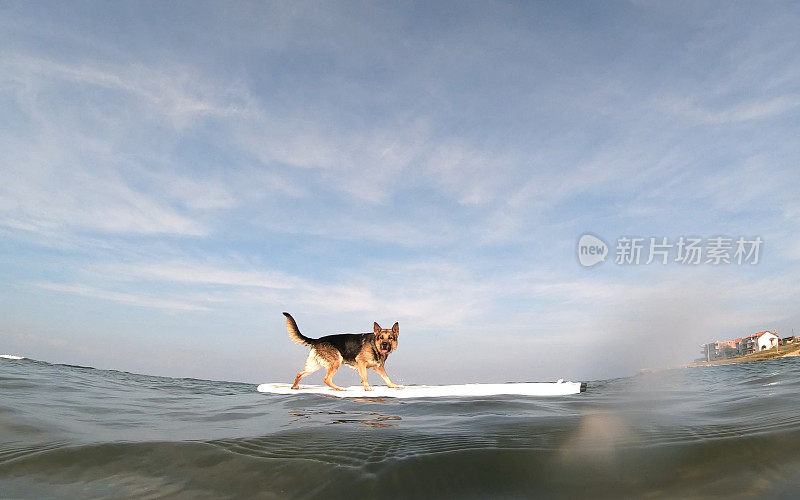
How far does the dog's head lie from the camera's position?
1289 cm

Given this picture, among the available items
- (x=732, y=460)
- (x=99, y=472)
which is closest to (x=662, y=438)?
(x=732, y=460)

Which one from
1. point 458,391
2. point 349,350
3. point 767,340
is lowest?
point 458,391

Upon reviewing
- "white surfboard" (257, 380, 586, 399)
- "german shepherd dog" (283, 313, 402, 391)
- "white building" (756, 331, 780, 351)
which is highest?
"white building" (756, 331, 780, 351)

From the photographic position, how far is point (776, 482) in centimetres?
228

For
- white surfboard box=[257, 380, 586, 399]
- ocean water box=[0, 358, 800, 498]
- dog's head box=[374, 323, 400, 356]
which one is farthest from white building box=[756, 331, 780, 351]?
ocean water box=[0, 358, 800, 498]

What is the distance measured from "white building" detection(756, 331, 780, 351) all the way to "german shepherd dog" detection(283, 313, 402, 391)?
73.3m

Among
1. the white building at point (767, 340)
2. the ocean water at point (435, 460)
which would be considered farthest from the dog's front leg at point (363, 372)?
the white building at point (767, 340)

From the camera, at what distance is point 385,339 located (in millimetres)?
12883

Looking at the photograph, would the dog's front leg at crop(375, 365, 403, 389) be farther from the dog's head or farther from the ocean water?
the ocean water

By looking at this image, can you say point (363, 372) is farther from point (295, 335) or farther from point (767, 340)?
point (767, 340)

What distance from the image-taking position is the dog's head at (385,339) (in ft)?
42.3

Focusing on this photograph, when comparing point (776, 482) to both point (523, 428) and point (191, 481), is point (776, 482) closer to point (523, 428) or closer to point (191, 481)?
point (523, 428)

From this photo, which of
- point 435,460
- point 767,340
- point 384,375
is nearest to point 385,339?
point 384,375

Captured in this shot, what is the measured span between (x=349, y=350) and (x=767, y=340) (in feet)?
247
